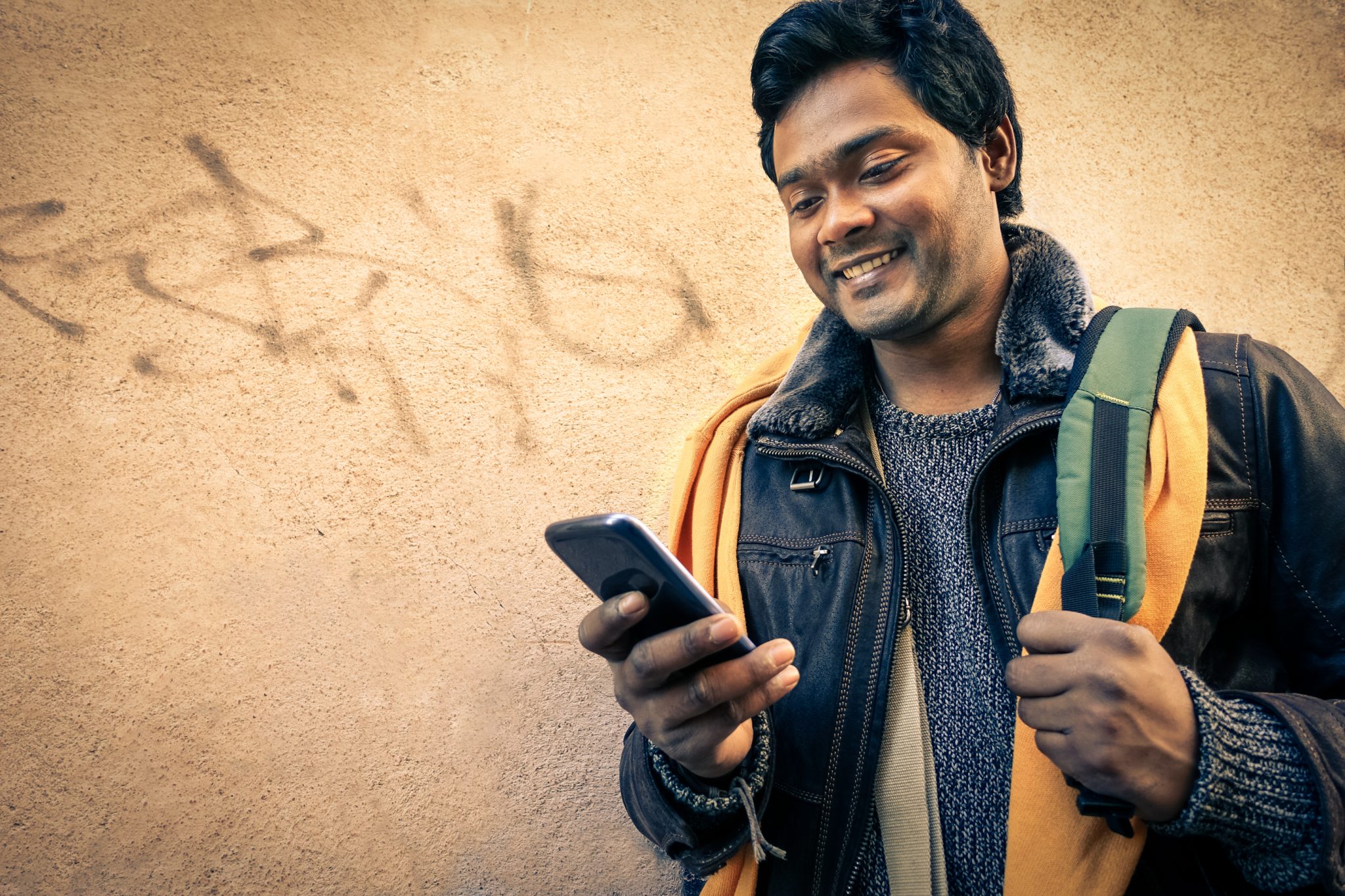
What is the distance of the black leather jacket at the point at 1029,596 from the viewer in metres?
1.14

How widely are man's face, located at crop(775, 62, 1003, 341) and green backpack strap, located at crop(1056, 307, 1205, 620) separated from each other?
28cm

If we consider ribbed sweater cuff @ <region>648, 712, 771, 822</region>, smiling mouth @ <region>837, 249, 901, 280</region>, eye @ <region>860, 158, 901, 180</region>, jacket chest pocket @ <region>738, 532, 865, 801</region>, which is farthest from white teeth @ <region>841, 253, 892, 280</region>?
ribbed sweater cuff @ <region>648, 712, 771, 822</region>

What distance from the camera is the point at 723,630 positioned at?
940 millimetres

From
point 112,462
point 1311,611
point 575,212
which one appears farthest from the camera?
point 575,212

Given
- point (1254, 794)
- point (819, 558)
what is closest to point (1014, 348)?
point (819, 558)

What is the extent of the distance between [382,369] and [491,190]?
55cm

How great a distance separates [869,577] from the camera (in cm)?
131

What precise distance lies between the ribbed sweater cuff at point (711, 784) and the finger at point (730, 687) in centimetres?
21

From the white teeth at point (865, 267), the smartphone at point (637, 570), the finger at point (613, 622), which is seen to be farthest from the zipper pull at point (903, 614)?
the white teeth at point (865, 267)

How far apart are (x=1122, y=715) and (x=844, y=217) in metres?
0.95

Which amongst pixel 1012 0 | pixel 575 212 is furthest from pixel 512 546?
pixel 1012 0

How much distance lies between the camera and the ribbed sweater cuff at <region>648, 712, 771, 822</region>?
3.94 ft

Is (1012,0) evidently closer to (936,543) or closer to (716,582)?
(936,543)

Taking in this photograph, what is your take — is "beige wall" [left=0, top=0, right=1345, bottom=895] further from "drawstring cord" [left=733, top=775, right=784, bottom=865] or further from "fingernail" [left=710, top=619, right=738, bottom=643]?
"fingernail" [left=710, top=619, right=738, bottom=643]
